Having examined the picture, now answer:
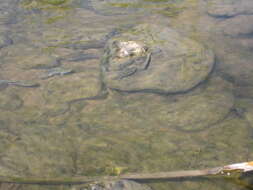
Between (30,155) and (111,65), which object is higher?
(111,65)

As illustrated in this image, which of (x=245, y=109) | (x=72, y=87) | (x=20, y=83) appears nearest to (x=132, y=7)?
(x=72, y=87)

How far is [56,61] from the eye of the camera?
154 inches

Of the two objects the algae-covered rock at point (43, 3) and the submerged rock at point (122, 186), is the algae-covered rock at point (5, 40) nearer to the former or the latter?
the algae-covered rock at point (43, 3)

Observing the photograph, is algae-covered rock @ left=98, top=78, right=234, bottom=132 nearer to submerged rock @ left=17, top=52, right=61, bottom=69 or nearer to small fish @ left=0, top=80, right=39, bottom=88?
small fish @ left=0, top=80, right=39, bottom=88

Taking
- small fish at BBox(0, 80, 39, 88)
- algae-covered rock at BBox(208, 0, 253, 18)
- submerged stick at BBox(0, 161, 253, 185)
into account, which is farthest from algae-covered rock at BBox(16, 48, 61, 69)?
algae-covered rock at BBox(208, 0, 253, 18)

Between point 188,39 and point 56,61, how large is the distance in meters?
1.62

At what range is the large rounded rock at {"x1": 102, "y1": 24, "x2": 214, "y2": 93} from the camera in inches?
129

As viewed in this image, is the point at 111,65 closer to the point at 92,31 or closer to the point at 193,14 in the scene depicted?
the point at 92,31

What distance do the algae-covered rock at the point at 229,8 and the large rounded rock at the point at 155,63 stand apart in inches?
49.5

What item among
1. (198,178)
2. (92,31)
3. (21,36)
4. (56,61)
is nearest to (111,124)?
(198,178)

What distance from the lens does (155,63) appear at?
349 cm

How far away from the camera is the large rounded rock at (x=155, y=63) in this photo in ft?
10.7

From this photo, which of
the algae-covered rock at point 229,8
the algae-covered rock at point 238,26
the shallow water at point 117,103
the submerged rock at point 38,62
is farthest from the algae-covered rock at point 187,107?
the algae-covered rock at point 229,8

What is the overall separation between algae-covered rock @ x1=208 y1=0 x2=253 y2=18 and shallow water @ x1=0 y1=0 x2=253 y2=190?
15mm
